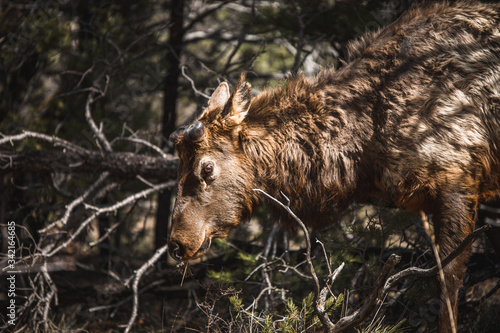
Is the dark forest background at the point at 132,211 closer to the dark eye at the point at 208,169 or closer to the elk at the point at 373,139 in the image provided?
the elk at the point at 373,139

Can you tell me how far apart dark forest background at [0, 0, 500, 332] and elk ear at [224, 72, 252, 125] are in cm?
93

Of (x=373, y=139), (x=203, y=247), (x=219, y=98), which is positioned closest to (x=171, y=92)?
(x=219, y=98)

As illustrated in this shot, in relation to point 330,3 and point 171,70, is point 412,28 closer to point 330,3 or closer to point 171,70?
point 330,3

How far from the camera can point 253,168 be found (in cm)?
360

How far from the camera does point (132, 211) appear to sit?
20.2 ft

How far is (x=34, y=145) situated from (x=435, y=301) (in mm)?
4628

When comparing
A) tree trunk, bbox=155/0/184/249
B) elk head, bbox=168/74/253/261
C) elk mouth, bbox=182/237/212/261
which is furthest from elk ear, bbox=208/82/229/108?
tree trunk, bbox=155/0/184/249

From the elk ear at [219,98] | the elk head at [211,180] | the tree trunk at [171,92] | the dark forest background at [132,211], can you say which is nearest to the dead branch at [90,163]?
the dark forest background at [132,211]

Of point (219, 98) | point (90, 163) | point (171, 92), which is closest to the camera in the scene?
point (219, 98)

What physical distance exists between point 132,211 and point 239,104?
3105mm

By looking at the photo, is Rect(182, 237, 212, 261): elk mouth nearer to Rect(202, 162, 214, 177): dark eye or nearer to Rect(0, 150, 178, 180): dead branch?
Rect(202, 162, 214, 177): dark eye

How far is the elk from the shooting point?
3.23 m

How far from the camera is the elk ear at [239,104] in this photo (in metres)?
3.57

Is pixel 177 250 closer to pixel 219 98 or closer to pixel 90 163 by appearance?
pixel 219 98
